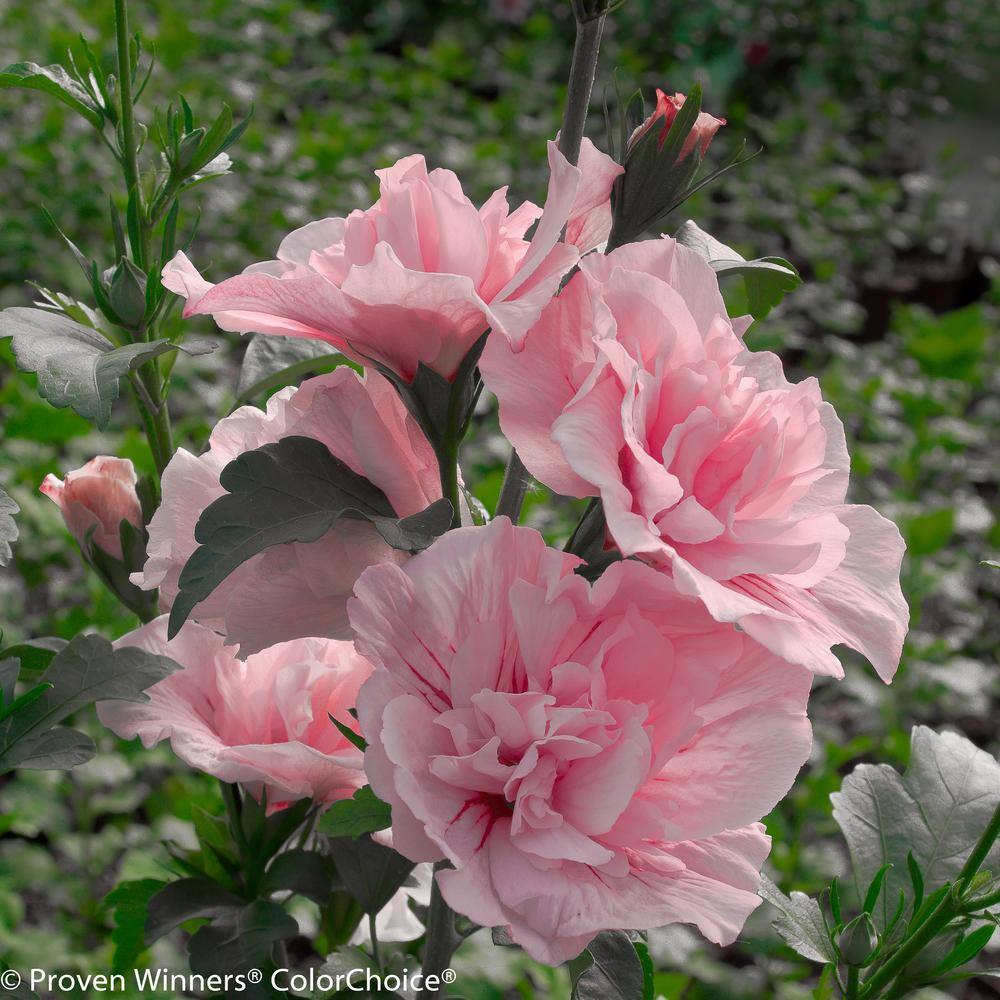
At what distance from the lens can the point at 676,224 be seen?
10.3ft

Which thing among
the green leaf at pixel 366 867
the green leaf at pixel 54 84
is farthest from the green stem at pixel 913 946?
the green leaf at pixel 54 84

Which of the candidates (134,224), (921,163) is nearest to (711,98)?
(921,163)

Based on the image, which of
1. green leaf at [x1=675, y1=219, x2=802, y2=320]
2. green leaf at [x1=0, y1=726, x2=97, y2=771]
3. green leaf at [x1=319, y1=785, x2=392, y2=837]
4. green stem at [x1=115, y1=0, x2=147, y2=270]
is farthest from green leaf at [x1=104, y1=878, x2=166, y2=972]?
green leaf at [x1=675, y1=219, x2=802, y2=320]

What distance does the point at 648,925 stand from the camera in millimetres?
410

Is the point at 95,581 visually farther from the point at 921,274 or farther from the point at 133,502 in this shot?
the point at 921,274

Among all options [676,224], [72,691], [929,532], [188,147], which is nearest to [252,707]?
[72,691]

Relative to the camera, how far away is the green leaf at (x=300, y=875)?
2.21 ft

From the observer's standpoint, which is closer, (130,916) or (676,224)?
(130,916)

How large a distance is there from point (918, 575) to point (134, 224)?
1.58 metres

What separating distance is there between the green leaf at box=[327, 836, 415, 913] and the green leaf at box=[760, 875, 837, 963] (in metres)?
0.20

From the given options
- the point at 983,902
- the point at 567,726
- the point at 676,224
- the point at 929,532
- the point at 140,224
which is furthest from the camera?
the point at 676,224

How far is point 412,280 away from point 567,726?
0.18m

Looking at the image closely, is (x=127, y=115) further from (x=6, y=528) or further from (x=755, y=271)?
(x=755, y=271)

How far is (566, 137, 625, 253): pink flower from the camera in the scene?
0.50 meters
